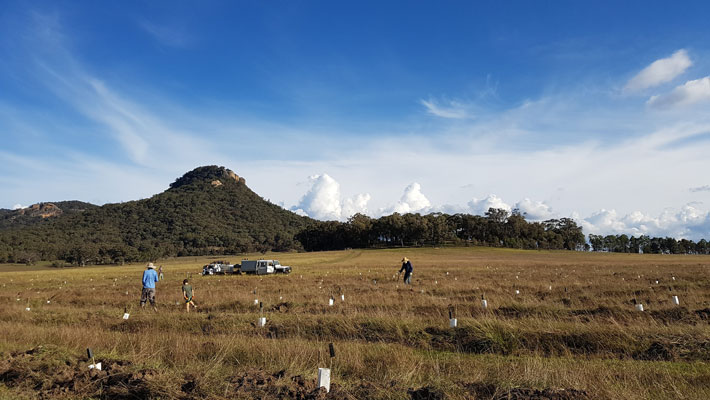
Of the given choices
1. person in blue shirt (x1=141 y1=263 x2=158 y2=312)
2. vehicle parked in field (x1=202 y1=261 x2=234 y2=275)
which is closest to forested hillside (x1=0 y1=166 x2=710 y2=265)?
vehicle parked in field (x1=202 y1=261 x2=234 y2=275)

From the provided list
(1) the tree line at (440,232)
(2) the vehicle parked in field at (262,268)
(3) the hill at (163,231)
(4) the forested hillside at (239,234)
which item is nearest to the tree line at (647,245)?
(4) the forested hillside at (239,234)

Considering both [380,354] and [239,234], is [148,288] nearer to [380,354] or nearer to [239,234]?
[380,354]

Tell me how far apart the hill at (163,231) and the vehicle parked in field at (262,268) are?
6741 centimetres

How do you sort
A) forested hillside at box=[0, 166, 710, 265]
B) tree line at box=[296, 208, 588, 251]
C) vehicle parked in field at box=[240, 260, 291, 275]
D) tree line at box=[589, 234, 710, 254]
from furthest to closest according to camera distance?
tree line at box=[589, 234, 710, 254], tree line at box=[296, 208, 588, 251], forested hillside at box=[0, 166, 710, 265], vehicle parked in field at box=[240, 260, 291, 275]

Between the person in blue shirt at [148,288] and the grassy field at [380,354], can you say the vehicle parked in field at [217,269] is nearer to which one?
the person in blue shirt at [148,288]

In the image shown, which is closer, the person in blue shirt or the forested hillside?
the person in blue shirt

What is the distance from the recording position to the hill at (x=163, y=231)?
4083 inches

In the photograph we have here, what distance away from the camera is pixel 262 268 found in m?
42.0

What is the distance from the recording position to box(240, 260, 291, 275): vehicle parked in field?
137 ft

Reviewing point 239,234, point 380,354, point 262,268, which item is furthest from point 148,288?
point 239,234

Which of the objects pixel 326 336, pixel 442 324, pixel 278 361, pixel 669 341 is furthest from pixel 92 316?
pixel 669 341

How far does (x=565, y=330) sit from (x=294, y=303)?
29.8 ft

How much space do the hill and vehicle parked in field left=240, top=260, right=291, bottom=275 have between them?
221 ft

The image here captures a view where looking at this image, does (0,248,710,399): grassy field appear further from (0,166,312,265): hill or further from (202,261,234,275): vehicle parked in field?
(0,166,312,265): hill
